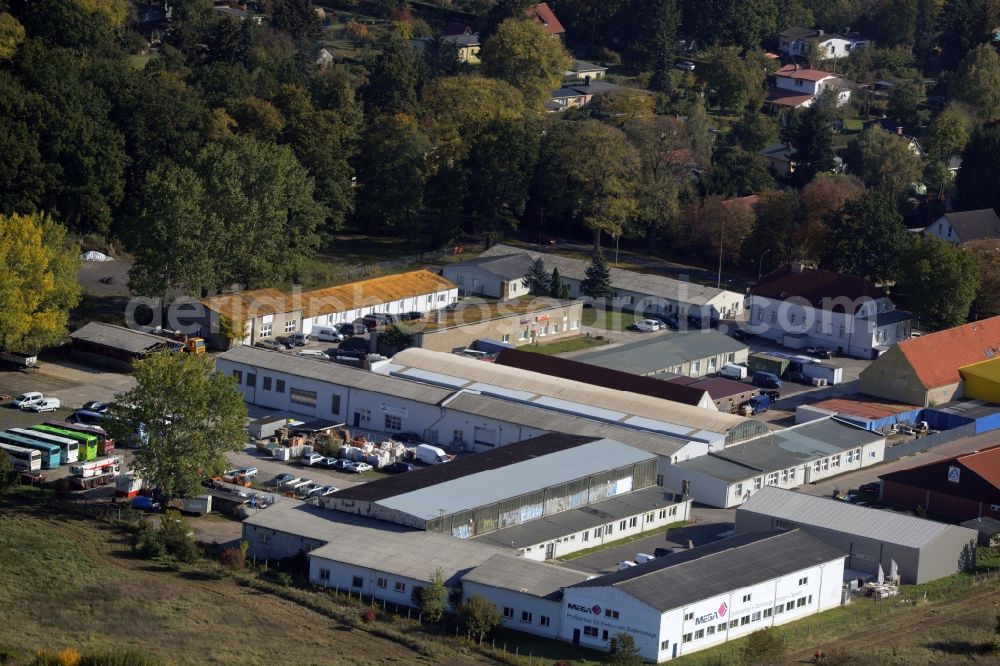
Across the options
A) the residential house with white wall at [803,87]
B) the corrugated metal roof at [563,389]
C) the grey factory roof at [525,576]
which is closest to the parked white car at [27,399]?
the corrugated metal roof at [563,389]

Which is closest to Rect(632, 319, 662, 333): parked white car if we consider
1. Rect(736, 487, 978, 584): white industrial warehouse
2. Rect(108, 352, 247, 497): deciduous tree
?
Rect(736, 487, 978, 584): white industrial warehouse

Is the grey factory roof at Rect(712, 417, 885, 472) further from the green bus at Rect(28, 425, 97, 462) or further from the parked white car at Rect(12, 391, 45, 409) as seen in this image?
the parked white car at Rect(12, 391, 45, 409)

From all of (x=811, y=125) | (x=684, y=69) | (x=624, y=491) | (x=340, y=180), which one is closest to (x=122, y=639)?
(x=624, y=491)

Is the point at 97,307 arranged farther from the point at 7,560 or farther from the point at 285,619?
the point at 285,619

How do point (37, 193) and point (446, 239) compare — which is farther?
point (446, 239)

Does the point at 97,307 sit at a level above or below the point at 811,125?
below

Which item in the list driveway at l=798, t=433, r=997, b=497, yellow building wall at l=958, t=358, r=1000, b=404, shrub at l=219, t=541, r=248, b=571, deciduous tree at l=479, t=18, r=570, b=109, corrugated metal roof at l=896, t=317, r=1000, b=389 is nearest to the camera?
shrub at l=219, t=541, r=248, b=571

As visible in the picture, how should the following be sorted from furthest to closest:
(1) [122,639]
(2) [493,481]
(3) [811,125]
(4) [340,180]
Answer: (3) [811,125] → (4) [340,180] → (2) [493,481] → (1) [122,639]

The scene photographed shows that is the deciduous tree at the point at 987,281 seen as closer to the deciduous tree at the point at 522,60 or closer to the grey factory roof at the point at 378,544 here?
the deciduous tree at the point at 522,60

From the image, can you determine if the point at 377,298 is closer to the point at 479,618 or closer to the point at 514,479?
the point at 514,479
